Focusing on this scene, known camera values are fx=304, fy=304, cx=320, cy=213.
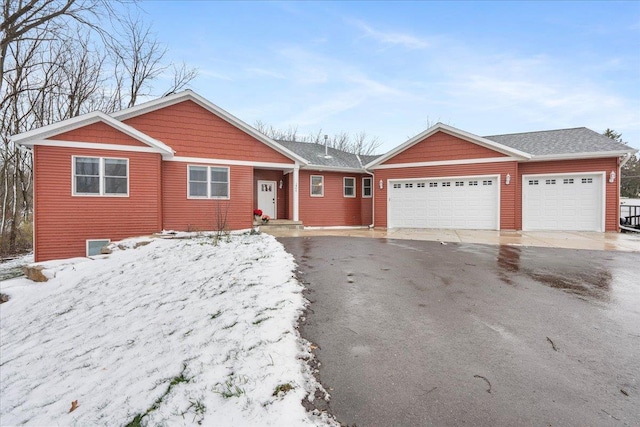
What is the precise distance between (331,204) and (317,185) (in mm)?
1263

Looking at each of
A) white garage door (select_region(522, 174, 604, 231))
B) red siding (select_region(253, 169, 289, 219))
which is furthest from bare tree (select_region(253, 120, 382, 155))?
white garage door (select_region(522, 174, 604, 231))

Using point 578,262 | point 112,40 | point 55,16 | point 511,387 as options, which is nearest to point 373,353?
point 511,387

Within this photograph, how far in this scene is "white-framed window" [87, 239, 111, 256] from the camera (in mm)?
9703

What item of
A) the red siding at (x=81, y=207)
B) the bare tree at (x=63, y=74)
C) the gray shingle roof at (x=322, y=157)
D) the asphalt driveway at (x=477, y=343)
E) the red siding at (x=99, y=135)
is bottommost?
the asphalt driveway at (x=477, y=343)

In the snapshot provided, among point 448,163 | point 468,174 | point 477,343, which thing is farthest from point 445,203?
point 477,343

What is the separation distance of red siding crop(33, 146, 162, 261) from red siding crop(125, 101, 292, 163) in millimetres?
1450

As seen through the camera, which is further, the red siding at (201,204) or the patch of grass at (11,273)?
the red siding at (201,204)

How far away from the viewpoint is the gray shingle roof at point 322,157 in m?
16.1

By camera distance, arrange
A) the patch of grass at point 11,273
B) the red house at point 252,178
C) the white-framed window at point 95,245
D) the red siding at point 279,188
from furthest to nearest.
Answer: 1. the red siding at point 279,188
2. the patch of grass at point 11,273
3. the white-framed window at point 95,245
4. the red house at point 252,178

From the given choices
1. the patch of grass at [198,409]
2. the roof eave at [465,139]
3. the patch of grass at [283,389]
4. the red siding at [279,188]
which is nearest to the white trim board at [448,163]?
the roof eave at [465,139]

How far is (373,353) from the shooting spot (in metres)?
2.84

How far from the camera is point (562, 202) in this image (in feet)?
40.9

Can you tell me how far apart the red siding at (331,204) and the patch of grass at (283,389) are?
43.7 feet

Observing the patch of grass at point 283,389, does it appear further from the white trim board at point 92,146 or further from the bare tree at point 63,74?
the bare tree at point 63,74
